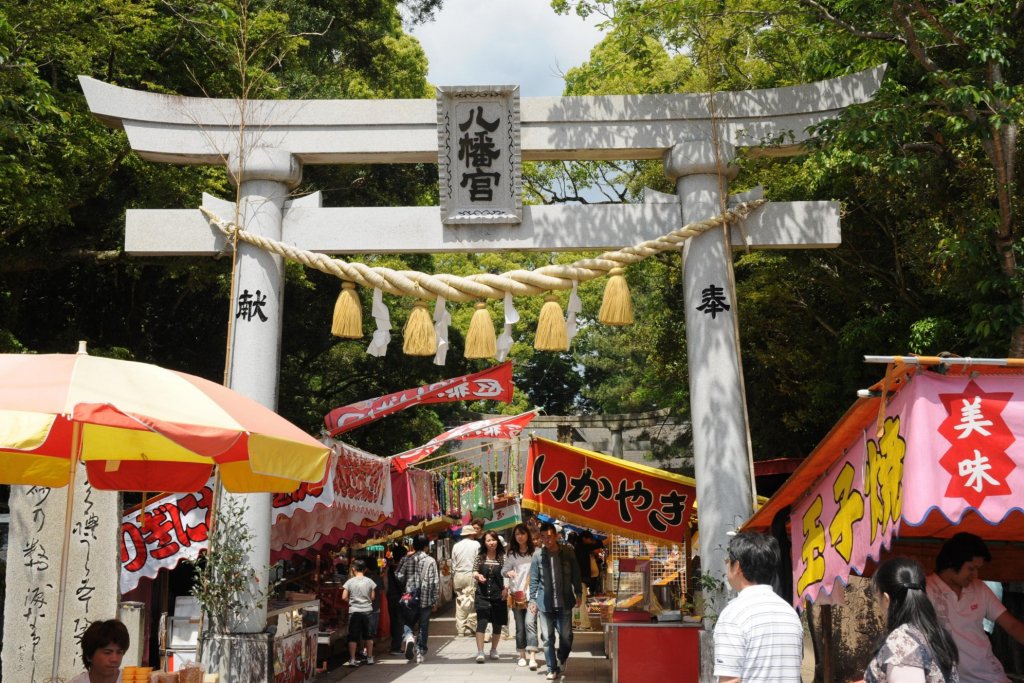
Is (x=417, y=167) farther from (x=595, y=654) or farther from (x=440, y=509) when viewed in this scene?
(x=595, y=654)

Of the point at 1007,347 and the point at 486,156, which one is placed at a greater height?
the point at 486,156

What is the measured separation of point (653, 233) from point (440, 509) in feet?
41.0

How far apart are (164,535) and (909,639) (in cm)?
765

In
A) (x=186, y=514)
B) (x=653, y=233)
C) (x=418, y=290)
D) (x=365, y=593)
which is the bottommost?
(x=365, y=593)

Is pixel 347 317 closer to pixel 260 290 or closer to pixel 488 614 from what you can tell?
pixel 260 290

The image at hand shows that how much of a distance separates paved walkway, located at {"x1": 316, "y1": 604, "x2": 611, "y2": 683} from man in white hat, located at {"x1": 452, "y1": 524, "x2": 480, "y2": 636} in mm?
346

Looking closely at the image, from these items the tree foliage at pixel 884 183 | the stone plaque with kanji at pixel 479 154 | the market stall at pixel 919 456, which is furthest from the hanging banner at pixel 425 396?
the market stall at pixel 919 456

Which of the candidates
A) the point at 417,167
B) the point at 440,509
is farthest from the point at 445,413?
the point at 417,167

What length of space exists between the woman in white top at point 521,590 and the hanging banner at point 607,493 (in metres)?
2.24

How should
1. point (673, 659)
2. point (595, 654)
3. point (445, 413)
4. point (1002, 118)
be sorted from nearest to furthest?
point (1002, 118) < point (673, 659) < point (595, 654) < point (445, 413)

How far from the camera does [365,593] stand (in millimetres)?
12453

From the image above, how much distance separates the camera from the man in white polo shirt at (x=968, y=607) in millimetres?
4871

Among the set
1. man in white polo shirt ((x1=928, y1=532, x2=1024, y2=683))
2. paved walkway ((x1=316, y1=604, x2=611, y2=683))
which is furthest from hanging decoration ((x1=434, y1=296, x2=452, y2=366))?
man in white polo shirt ((x1=928, y1=532, x2=1024, y2=683))

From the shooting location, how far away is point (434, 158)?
9.68 m
